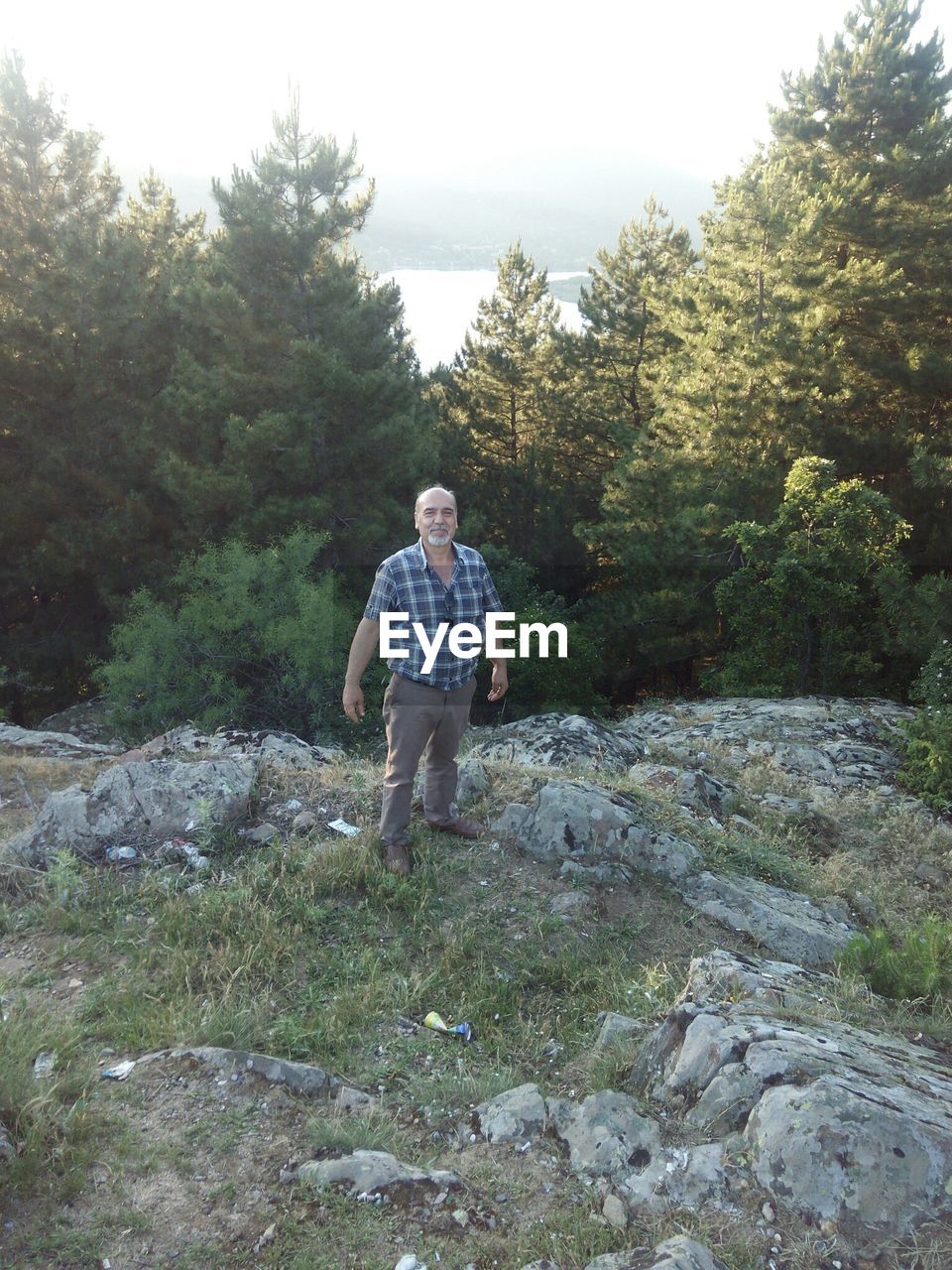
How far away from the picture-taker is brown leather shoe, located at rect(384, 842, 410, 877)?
14.4 ft

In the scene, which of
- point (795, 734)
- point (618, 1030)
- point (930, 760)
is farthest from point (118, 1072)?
point (795, 734)

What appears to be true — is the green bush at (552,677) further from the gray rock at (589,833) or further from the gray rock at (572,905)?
the gray rock at (572,905)

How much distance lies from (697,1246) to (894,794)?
7.65 m

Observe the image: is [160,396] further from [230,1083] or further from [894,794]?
[230,1083]

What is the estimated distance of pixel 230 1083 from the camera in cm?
302

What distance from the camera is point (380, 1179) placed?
2.60 metres

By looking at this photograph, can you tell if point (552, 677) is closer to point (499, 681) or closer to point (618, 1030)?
point (499, 681)

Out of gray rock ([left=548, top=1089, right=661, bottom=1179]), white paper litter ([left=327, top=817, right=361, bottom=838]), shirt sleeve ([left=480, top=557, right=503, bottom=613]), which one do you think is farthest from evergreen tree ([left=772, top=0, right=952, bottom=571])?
gray rock ([left=548, top=1089, right=661, bottom=1179])

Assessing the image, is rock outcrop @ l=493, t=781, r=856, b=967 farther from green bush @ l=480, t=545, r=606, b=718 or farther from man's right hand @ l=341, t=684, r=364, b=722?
green bush @ l=480, t=545, r=606, b=718

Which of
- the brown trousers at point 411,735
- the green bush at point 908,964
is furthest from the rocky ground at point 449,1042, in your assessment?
the brown trousers at point 411,735

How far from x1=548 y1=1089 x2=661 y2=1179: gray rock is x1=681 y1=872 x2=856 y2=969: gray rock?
1772mm

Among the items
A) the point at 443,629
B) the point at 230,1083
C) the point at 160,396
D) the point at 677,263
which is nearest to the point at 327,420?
the point at 160,396

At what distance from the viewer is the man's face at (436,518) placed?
13.6ft

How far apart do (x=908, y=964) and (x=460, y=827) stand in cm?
222
